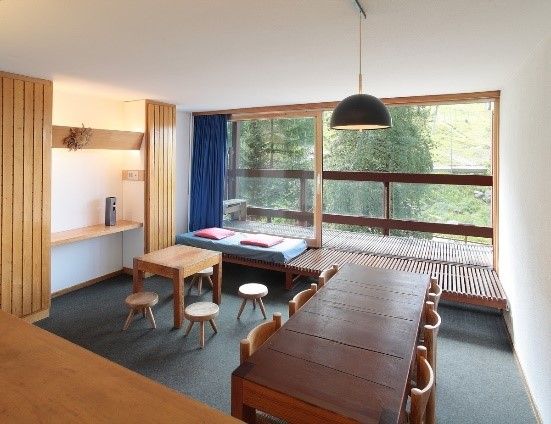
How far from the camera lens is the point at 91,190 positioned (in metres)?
4.59

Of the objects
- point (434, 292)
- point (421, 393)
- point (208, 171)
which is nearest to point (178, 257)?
point (208, 171)

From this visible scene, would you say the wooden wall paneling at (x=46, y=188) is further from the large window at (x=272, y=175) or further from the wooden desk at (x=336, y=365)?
the wooden desk at (x=336, y=365)

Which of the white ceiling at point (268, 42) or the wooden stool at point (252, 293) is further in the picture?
the wooden stool at point (252, 293)

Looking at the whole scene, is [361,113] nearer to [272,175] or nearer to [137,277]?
[137,277]

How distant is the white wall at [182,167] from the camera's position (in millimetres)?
5613

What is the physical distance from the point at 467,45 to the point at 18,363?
2.87 m

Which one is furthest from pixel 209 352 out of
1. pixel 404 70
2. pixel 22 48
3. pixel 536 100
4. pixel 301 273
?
pixel 536 100

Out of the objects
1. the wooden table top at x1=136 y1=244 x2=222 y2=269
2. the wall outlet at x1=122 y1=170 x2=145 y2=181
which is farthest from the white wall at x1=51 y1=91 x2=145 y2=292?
the wooden table top at x1=136 y1=244 x2=222 y2=269

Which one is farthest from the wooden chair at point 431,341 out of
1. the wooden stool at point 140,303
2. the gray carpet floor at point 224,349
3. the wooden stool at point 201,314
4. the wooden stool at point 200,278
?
the wooden stool at point 200,278

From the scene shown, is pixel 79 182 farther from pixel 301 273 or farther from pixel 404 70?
pixel 404 70

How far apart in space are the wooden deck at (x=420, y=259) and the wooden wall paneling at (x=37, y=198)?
8.45 feet

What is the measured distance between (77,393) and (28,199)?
3171 millimetres

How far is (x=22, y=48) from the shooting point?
8.51ft

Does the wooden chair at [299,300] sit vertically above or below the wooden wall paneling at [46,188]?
below
